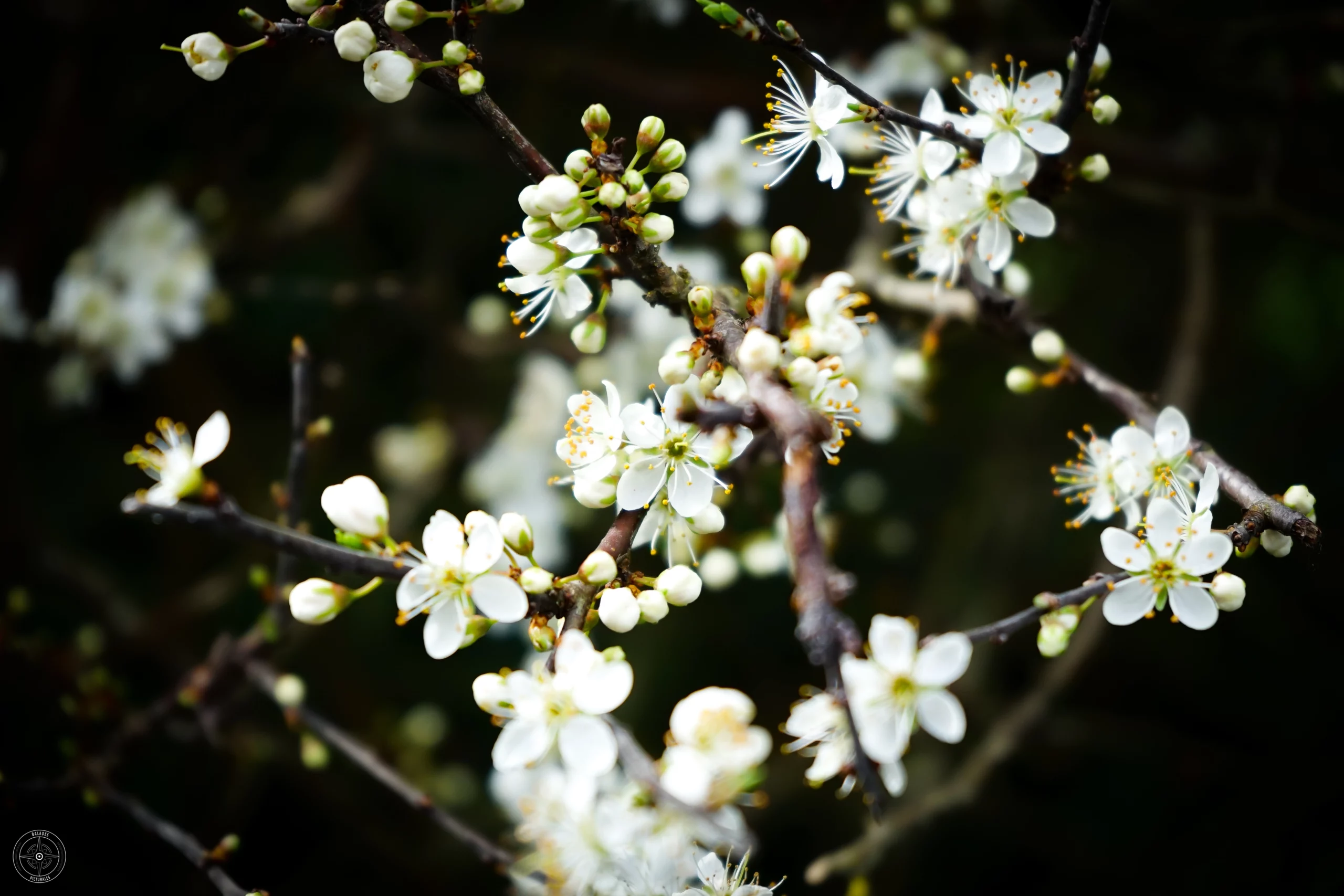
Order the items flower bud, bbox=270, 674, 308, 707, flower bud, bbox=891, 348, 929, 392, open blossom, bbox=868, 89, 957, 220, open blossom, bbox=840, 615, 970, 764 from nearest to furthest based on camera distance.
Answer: open blossom, bbox=840, 615, 970, 764
open blossom, bbox=868, 89, 957, 220
flower bud, bbox=270, 674, 308, 707
flower bud, bbox=891, 348, 929, 392

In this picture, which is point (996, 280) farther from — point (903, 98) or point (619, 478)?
point (619, 478)

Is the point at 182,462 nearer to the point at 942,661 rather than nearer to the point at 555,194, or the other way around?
the point at 555,194

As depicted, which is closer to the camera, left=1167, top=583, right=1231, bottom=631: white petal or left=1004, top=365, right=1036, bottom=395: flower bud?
left=1167, top=583, right=1231, bottom=631: white petal

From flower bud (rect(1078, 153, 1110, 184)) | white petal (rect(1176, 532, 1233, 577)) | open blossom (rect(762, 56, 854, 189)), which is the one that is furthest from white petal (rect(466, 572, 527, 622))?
flower bud (rect(1078, 153, 1110, 184))

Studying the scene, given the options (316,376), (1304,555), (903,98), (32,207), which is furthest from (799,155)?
(32,207)

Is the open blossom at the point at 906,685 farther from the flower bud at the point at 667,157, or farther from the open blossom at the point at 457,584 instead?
the flower bud at the point at 667,157

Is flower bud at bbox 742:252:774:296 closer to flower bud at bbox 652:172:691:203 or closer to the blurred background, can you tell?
flower bud at bbox 652:172:691:203
